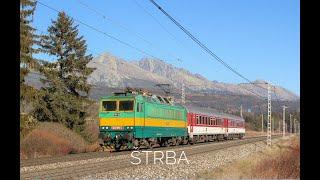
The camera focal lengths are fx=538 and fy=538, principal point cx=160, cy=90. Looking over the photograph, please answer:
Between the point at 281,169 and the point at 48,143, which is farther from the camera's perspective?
the point at 48,143

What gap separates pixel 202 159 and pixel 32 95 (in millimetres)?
11687

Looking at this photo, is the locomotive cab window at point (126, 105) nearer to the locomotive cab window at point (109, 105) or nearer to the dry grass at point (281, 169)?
the locomotive cab window at point (109, 105)

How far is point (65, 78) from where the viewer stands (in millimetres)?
46750

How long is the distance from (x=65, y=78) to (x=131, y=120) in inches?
764

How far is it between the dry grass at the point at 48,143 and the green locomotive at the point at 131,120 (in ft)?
11.8

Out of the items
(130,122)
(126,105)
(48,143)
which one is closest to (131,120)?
(130,122)

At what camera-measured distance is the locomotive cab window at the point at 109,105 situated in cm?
2961

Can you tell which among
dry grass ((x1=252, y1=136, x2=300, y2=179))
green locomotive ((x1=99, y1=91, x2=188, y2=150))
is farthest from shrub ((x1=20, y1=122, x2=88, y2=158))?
dry grass ((x1=252, y1=136, x2=300, y2=179))

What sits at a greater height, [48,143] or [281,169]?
[281,169]

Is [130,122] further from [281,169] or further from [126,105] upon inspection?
[281,169]

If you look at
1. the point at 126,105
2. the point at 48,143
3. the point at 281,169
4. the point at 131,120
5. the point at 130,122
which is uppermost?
the point at 126,105

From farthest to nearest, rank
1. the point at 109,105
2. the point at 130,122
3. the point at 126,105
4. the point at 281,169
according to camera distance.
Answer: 1. the point at 109,105
2. the point at 126,105
3. the point at 130,122
4. the point at 281,169

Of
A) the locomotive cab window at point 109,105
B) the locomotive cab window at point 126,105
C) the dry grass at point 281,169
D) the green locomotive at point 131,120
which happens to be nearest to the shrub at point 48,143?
the green locomotive at point 131,120

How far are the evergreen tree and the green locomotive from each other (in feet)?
41.8
